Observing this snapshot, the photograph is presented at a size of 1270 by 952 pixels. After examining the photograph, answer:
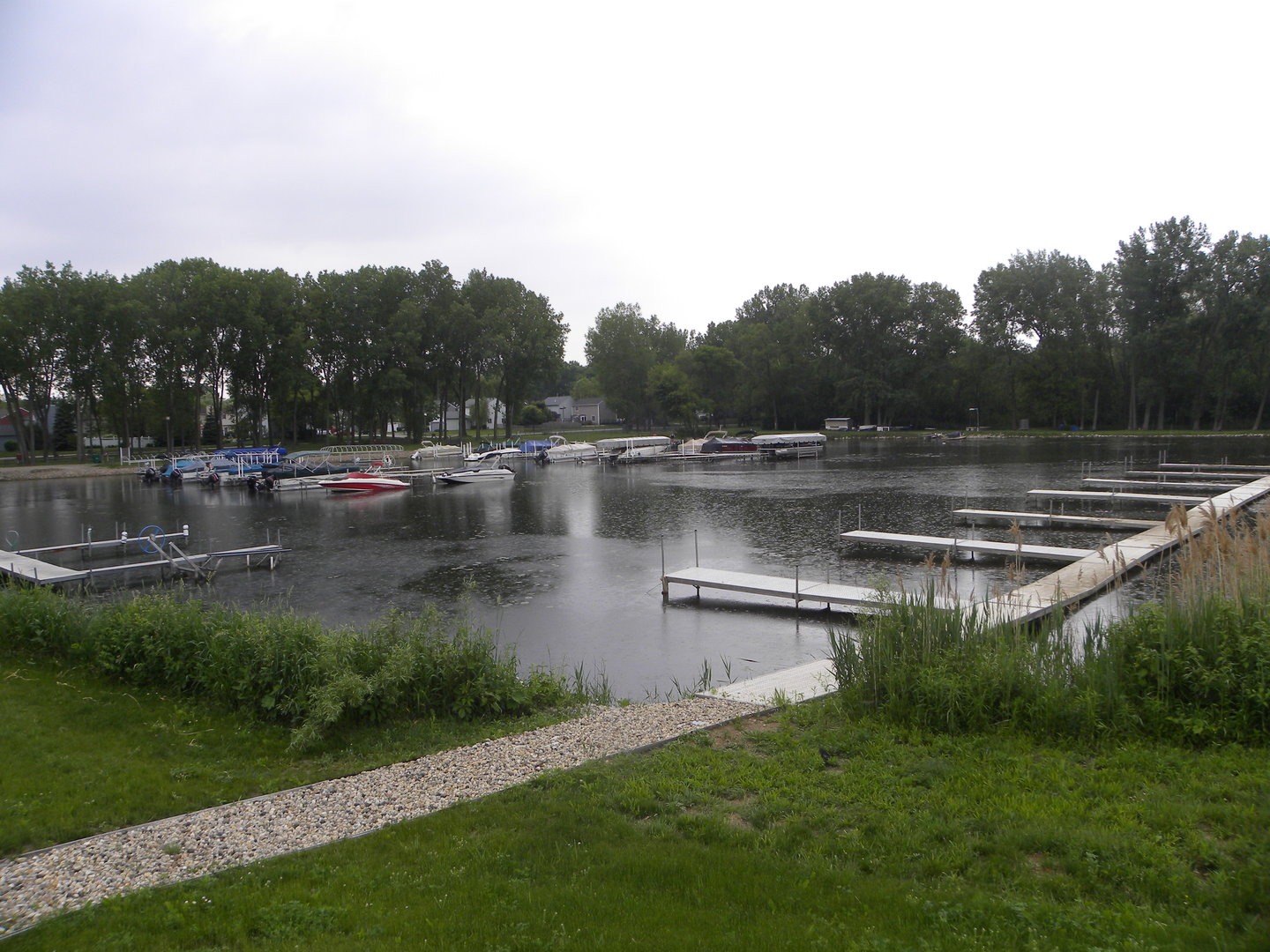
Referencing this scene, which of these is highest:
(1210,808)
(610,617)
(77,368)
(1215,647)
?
(77,368)

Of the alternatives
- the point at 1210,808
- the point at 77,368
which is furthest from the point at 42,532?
the point at 77,368

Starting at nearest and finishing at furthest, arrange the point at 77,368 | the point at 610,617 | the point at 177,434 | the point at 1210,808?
1. the point at 1210,808
2. the point at 610,617
3. the point at 77,368
4. the point at 177,434

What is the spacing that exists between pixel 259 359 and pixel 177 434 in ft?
70.7

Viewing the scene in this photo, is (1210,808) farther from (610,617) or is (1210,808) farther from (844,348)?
(844,348)

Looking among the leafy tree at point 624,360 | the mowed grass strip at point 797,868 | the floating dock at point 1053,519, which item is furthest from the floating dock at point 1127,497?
the leafy tree at point 624,360

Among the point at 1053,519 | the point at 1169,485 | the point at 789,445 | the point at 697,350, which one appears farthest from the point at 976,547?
the point at 697,350

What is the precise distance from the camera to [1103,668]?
294 inches

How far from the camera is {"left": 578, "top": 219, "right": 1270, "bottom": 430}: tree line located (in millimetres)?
76375

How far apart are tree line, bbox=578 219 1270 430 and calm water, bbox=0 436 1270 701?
1026 inches

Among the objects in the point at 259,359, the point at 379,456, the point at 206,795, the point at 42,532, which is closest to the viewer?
the point at 206,795

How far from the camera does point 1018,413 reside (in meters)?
92.7

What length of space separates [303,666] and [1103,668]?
844 centimetres

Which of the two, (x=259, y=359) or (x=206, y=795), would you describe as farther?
(x=259, y=359)

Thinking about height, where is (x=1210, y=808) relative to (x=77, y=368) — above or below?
below
